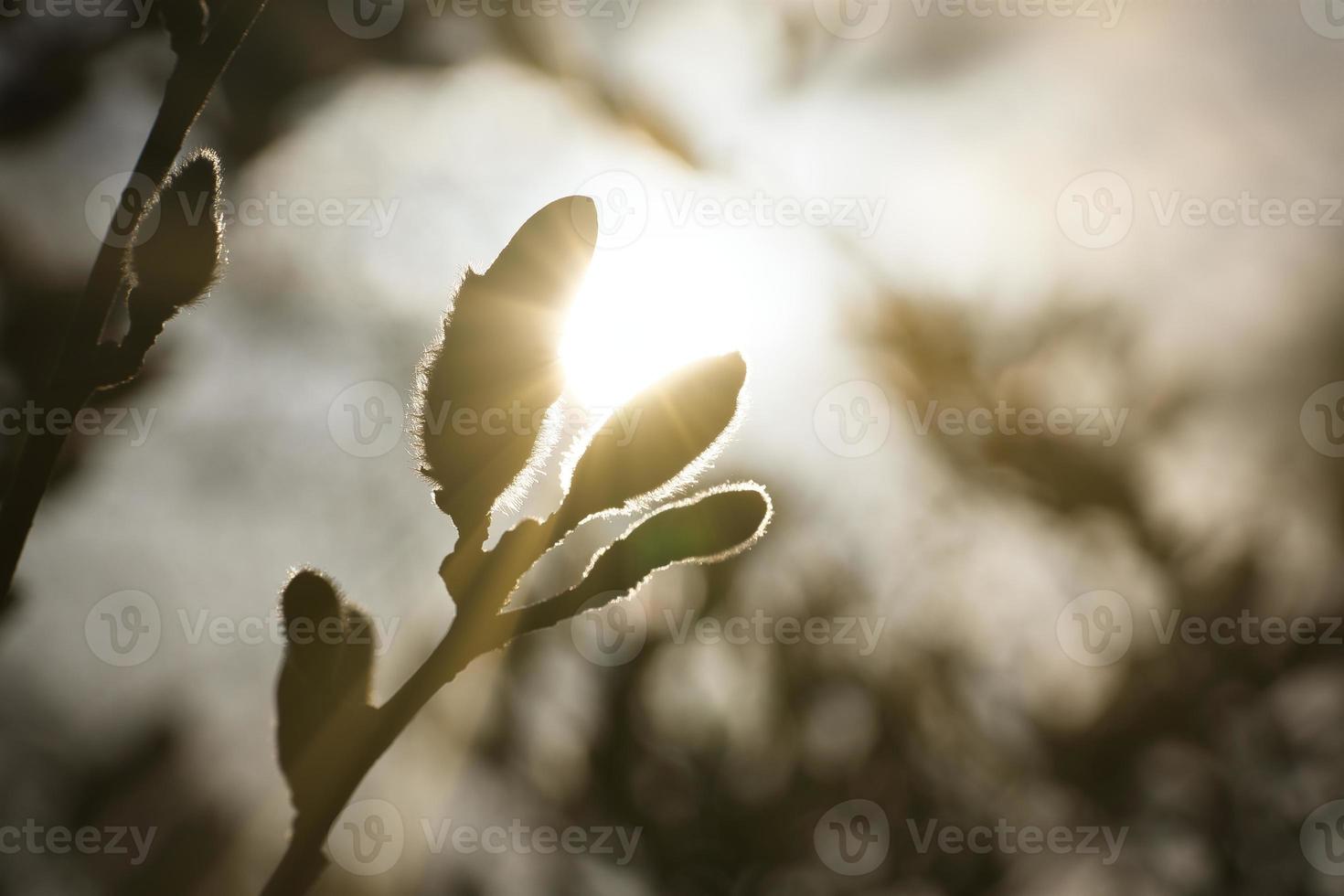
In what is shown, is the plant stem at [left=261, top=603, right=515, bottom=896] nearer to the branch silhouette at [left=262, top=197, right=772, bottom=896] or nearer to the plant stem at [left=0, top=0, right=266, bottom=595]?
the branch silhouette at [left=262, top=197, right=772, bottom=896]

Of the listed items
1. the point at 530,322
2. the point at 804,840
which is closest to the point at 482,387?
the point at 530,322

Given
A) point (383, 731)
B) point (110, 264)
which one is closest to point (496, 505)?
point (383, 731)

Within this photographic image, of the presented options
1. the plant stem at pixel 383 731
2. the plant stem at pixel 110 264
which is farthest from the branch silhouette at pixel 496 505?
the plant stem at pixel 110 264

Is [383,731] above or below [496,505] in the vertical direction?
below

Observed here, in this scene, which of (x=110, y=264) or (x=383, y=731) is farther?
(x=110, y=264)

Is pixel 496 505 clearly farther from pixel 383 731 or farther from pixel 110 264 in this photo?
pixel 110 264

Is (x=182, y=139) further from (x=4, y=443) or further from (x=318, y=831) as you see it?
(x=4, y=443)

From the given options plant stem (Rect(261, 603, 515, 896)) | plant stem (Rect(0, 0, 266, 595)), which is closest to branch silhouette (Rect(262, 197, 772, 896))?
plant stem (Rect(261, 603, 515, 896))

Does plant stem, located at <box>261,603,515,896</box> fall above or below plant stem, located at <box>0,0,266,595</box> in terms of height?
below
